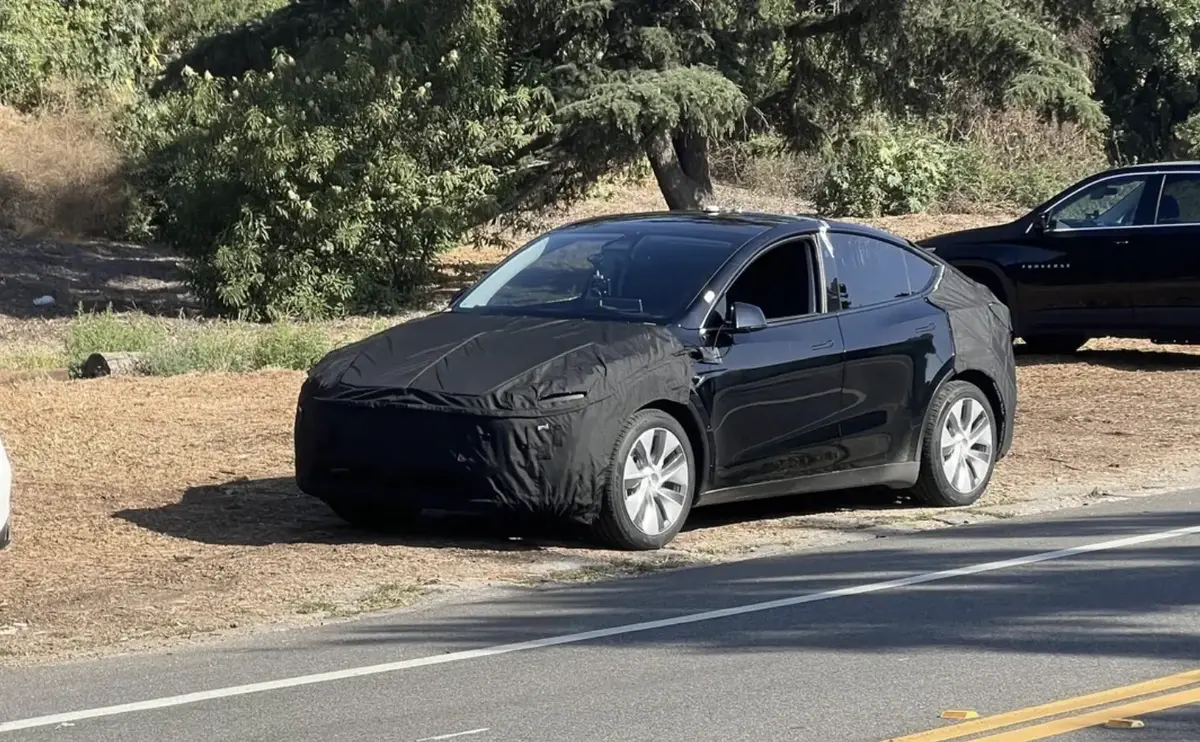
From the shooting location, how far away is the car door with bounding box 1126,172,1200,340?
1691 cm

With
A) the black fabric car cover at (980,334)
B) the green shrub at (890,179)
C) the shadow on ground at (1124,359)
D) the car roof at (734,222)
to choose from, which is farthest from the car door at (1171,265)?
the green shrub at (890,179)

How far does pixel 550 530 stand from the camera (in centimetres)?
1042

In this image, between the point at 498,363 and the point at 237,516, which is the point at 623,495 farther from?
the point at 237,516

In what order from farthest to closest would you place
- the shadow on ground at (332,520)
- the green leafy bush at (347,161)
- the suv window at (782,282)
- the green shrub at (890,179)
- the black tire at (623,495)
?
the green shrub at (890,179)
the green leafy bush at (347,161)
the suv window at (782,282)
the shadow on ground at (332,520)
the black tire at (623,495)

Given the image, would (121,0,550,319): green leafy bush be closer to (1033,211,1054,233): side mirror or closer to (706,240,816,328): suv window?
(1033,211,1054,233): side mirror

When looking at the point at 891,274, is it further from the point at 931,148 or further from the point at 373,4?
the point at 931,148

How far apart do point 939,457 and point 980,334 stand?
846 millimetres

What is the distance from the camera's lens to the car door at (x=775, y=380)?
10.1 meters

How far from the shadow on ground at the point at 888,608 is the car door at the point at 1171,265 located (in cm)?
763

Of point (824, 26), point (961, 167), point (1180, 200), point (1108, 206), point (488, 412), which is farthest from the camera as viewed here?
point (961, 167)

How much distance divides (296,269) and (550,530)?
556 inches

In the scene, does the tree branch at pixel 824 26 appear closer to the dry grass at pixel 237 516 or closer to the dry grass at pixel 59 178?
the dry grass at pixel 237 516

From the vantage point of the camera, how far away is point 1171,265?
55.7 feet

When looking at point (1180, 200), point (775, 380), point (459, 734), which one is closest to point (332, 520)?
point (775, 380)
